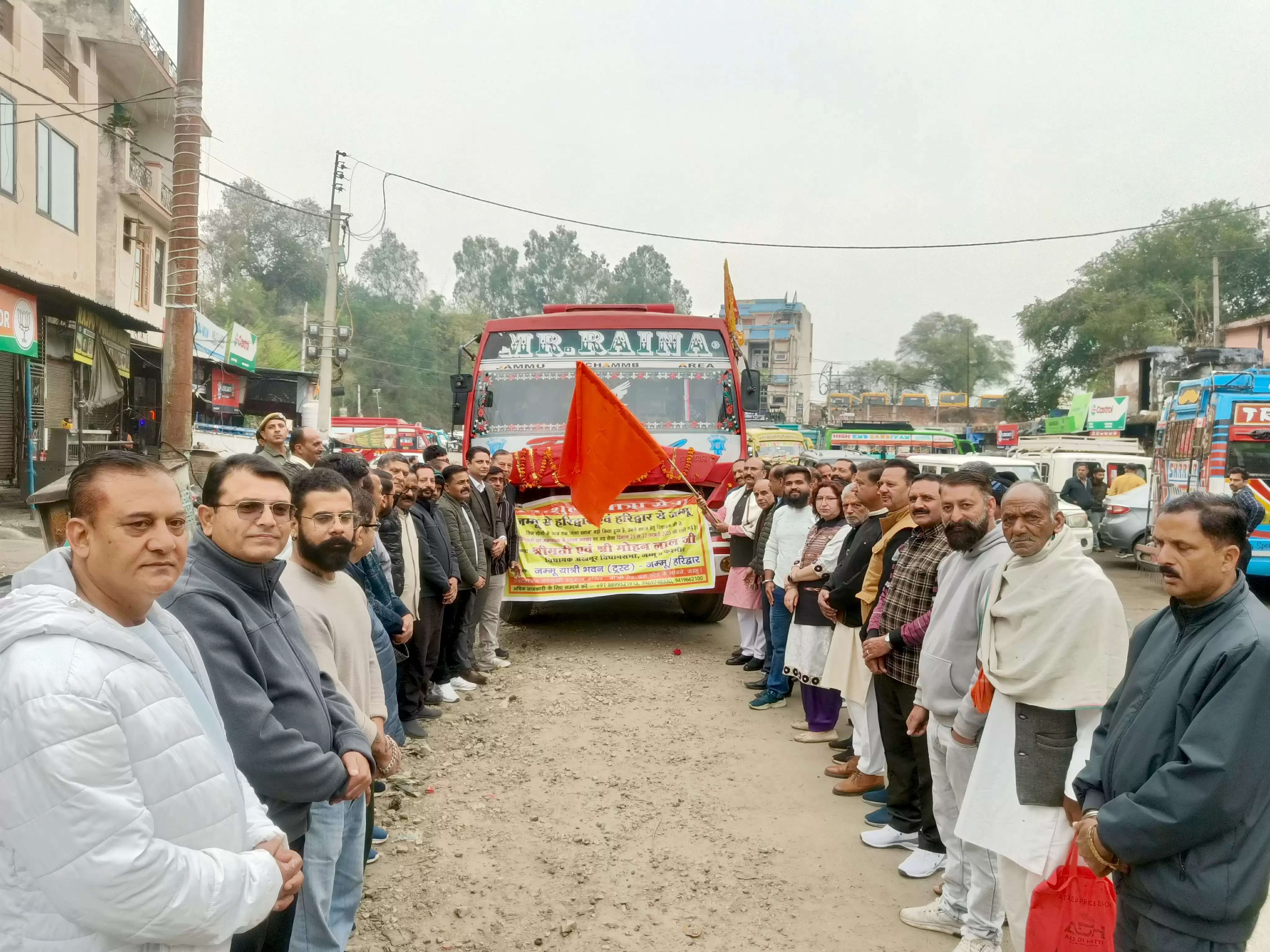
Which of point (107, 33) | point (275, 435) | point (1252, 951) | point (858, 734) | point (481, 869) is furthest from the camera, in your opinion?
point (107, 33)

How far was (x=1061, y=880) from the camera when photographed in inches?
99.8

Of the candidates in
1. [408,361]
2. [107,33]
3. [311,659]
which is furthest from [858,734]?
[408,361]

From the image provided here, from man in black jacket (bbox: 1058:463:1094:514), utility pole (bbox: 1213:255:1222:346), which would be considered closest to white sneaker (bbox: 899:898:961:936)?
man in black jacket (bbox: 1058:463:1094:514)

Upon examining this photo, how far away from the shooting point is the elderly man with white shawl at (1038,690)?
2.86 m

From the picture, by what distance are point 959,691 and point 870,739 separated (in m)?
1.77

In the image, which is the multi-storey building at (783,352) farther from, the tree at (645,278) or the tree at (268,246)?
the tree at (268,246)

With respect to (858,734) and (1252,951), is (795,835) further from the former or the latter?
(1252,951)

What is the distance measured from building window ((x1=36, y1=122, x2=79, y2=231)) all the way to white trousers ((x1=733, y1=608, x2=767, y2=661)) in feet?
46.3

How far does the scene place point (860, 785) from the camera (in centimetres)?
510

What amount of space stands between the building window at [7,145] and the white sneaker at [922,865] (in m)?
15.6

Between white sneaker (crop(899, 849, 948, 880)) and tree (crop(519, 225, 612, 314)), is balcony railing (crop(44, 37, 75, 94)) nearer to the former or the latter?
white sneaker (crop(899, 849, 948, 880))

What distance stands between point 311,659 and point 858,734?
3.67 m

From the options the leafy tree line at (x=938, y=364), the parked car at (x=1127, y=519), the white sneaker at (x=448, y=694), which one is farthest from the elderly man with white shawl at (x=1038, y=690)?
the leafy tree line at (x=938, y=364)

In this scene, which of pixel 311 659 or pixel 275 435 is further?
pixel 275 435
